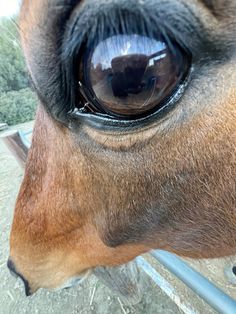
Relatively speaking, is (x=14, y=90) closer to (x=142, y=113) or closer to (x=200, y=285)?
(x=200, y=285)

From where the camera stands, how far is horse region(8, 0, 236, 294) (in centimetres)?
55

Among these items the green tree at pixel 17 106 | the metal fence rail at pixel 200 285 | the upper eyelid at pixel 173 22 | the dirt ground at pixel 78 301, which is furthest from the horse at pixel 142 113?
the green tree at pixel 17 106

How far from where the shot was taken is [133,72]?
0.59 m

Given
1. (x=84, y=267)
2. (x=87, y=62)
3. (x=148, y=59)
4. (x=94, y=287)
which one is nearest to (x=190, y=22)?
(x=148, y=59)

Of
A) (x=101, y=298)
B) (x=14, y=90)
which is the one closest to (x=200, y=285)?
(x=101, y=298)

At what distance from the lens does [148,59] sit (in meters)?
0.57

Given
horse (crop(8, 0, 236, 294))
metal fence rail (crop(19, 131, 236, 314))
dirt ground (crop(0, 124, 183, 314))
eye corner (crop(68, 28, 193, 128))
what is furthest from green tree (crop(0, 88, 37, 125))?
eye corner (crop(68, 28, 193, 128))

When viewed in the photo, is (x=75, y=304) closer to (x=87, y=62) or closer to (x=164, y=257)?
(x=164, y=257)

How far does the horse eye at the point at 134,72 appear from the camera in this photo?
22.3 inches

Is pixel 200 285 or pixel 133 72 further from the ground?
pixel 133 72

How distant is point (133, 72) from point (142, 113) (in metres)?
0.08

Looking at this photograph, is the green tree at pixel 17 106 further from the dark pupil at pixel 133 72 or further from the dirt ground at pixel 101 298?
the dark pupil at pixel 133 72

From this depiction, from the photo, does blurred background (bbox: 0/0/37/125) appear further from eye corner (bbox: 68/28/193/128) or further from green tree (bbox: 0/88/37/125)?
eye corner (bbox: 68/28/193/128)

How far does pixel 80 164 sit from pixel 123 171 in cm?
12
